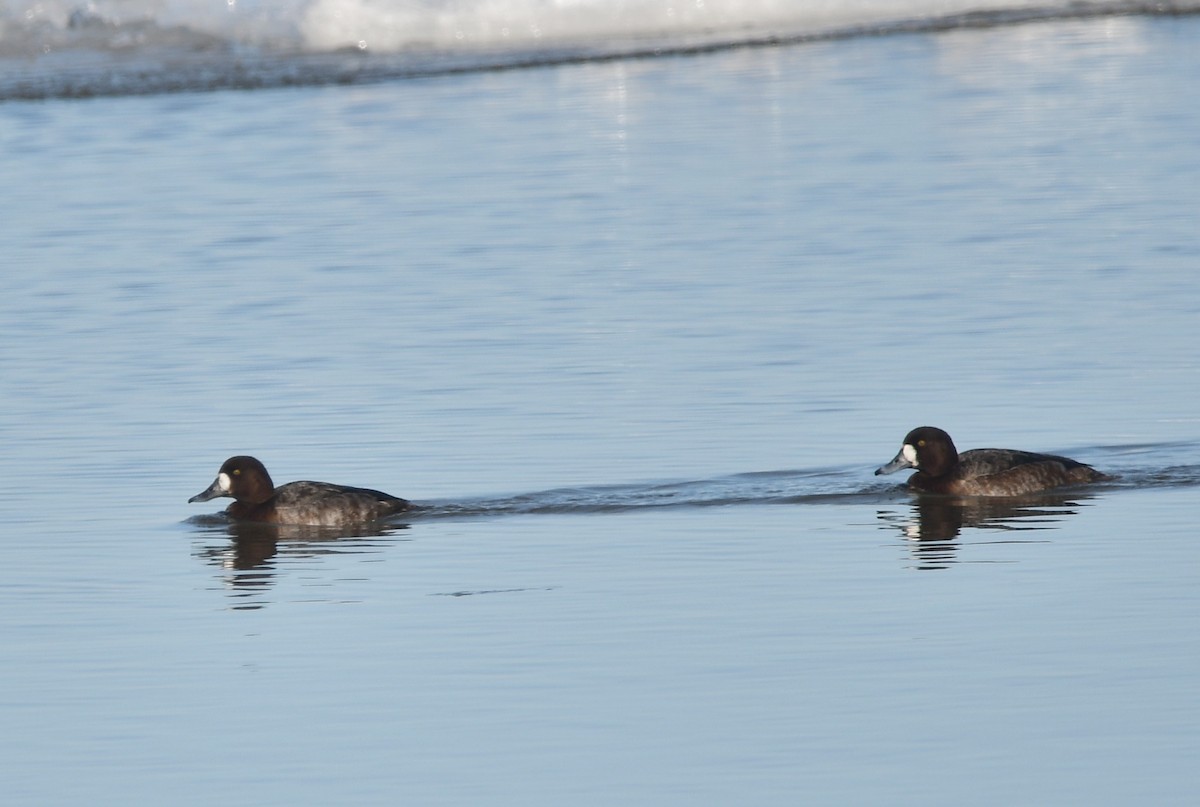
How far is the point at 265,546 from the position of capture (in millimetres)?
12867

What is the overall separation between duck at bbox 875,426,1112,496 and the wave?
24.5 metres

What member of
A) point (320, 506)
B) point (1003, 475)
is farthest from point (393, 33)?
point (1003, 475)

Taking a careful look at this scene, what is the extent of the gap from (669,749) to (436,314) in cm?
1090

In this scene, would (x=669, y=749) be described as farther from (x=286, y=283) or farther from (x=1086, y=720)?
(x=286, y=283)

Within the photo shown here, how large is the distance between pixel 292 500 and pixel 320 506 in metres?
0.27

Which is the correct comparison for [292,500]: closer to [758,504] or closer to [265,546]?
[265,546]

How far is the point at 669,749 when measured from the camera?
8367 millimetres

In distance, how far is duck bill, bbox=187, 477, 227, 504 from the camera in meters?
13.1

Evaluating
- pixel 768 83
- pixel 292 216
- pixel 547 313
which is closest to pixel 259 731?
pixel 547 313

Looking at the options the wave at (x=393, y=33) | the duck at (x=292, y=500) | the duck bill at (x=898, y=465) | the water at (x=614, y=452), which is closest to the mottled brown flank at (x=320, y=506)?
the duck at (x=292, y=500)

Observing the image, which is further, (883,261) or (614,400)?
(883,261)

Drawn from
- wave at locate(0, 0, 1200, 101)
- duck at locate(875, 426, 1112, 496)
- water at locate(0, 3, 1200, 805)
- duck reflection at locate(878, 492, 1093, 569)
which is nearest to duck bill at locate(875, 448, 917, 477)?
duck at locate(875, 426, 1112, 496)

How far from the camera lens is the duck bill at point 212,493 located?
13.1m

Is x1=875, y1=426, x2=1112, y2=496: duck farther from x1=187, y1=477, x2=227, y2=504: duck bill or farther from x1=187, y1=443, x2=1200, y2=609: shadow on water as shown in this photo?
x1=187, y1=477, x2=227, y2=504: duck bill
